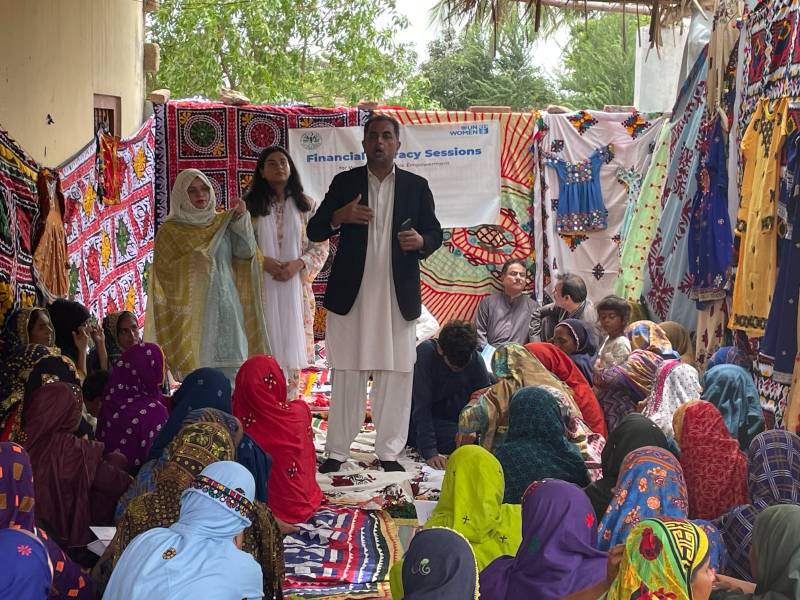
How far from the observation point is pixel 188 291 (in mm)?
6285

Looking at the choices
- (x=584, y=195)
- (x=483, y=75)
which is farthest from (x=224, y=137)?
(x=483, y=75)

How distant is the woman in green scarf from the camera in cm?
344

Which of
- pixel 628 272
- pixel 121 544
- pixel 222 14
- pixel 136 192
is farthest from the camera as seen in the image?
pixel 222 14

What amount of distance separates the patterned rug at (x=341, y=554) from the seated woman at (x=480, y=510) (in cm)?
64

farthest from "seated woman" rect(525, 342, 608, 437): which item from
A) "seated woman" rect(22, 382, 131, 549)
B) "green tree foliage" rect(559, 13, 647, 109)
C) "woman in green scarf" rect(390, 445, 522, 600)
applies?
"green tree foliage" rect(559, 13, 647, 109)

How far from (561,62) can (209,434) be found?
32564mm

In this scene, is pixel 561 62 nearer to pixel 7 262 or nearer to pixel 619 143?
pixel 619 143

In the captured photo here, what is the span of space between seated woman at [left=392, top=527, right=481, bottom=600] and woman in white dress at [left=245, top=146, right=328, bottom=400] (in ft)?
13.1

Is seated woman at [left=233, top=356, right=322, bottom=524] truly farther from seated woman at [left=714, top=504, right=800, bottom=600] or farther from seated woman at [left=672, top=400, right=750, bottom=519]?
seated woman at [left=714, top=504, right=800, bottom=600]

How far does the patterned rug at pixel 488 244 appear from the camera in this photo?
9594 millimetres

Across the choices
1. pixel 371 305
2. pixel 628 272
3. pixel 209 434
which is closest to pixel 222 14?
pixel 628 272

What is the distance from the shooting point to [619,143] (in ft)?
31.1

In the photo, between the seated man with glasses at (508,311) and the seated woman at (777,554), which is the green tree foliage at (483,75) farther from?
the seated woman at (777,554)

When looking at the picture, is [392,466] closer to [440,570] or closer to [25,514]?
[25,514]
